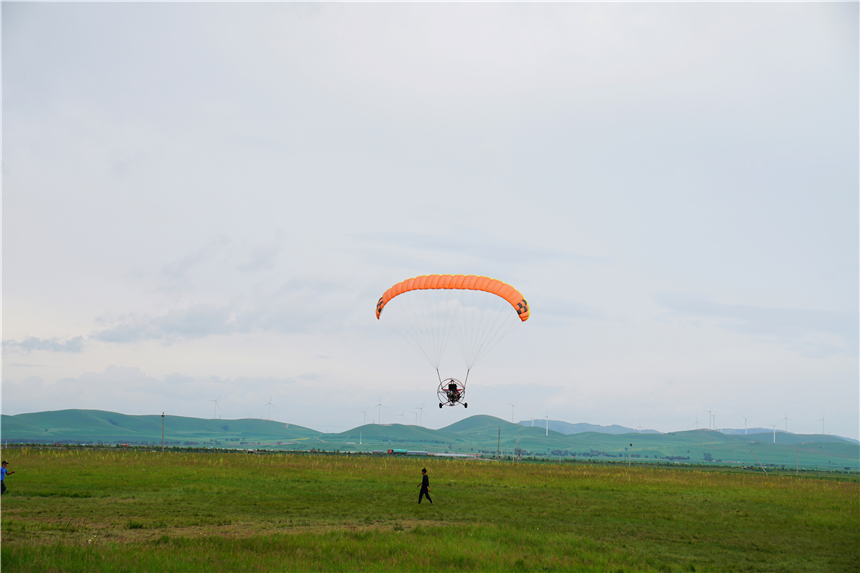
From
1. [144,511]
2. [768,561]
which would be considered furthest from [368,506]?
[768,561]

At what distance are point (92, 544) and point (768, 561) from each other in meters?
18.9

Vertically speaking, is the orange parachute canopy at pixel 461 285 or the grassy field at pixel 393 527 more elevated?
the orange parachute canopy at pixel 461 285

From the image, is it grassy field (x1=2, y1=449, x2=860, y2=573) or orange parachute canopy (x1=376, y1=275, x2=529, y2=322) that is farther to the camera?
orange parachute canopy (x1=376, y1=275, x2=529, y2=322)

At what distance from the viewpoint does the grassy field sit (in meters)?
14.5

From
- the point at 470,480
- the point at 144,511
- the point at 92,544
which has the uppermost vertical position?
the point at 92,544

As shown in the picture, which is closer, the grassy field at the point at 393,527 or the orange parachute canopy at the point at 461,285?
the grassy field at the point at 393,527

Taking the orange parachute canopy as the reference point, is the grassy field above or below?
below

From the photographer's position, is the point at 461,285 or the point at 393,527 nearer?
the point at 393,527

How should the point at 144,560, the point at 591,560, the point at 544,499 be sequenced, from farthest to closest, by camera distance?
the point at 544,499 → the point at 591,560 → the point at 144,560

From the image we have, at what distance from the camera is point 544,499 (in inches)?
1224

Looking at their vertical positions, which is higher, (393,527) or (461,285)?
(461,285)

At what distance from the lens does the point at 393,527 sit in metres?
20.3

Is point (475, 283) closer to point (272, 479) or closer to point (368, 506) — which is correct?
point (368, 506)

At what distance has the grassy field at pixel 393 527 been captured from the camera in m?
14.5
